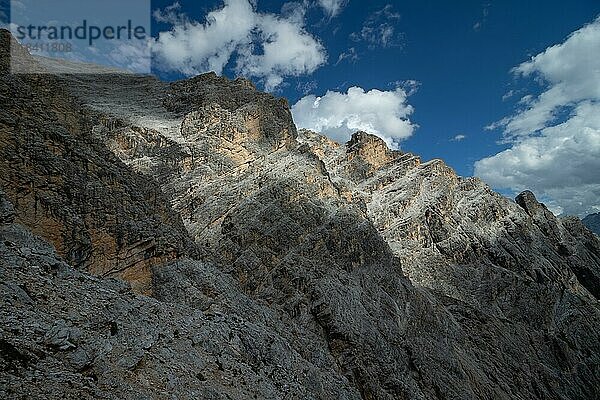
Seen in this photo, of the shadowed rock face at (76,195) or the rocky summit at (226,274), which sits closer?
the rocky summit at (226,274)

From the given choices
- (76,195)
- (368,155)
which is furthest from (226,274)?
(368,155)

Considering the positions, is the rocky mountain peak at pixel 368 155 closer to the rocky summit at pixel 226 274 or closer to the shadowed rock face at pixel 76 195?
the rocky summit at pixel 226 274

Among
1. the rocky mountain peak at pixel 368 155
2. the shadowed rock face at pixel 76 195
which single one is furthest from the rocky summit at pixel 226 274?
the rocky mountain peak at pixel 368 155

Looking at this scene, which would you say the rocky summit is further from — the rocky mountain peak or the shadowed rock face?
the rocky mountain peak

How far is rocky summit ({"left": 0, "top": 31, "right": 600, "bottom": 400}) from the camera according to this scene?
14.8 meters

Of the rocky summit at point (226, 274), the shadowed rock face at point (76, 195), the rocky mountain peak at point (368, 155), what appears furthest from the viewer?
the rocky mountain peak at point (368, 155)

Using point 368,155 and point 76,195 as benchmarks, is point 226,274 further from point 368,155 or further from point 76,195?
point 368,155

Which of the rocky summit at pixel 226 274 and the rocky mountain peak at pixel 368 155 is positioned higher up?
the rocky mountain peak at pixel 368 155

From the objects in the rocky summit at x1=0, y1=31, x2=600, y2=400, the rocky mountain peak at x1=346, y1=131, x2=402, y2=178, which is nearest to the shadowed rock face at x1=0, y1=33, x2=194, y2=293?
the rocky summit at x1=0, y1=31, x2=600, y2=400

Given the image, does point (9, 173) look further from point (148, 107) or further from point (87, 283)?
point (148, 107)

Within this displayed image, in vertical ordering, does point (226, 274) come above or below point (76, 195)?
below

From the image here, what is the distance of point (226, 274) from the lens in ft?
93.4

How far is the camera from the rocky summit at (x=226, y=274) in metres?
14.8

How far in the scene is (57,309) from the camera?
14016 mm
